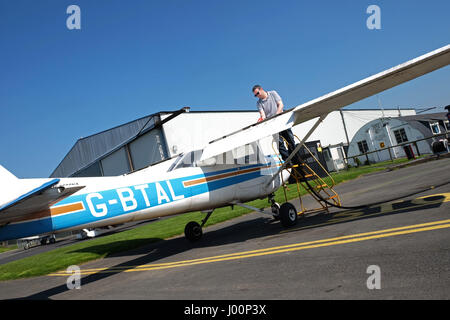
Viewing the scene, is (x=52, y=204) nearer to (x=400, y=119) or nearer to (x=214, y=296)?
(x=214, y=296)

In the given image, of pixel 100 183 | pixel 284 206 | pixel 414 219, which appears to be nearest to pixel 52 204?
pixel 100 183

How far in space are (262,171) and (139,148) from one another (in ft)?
81.9

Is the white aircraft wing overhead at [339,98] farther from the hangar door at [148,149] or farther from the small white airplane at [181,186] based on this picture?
the hangar door at [148,149]

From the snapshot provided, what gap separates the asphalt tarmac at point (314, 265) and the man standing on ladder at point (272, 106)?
7.61 ft

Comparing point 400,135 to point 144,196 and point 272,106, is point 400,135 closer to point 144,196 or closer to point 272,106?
point 272,106

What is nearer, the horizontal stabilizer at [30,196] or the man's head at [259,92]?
the horizontal stabilizer at [30,196]

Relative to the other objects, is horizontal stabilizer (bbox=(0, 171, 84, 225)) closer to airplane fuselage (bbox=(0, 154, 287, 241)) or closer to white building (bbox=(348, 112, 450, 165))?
airplane fuselage (bbox=(0, 154, 287, 241))

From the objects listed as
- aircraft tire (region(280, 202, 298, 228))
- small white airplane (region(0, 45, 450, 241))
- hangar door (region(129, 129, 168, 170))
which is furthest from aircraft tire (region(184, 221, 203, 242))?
hangar door (region(129, 129, 168, 170))

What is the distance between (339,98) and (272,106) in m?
2.43

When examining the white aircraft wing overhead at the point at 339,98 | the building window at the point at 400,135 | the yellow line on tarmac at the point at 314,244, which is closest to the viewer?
the yellow line on tarmac at the point at 314,244

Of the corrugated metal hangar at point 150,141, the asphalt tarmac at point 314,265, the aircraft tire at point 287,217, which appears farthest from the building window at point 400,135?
the aircraft tire at point 287,217

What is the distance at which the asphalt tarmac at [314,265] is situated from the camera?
3.38 meters

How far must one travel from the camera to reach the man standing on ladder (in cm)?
959

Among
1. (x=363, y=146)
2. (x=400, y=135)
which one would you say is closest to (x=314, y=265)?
Answer: (x=400, y=135)
